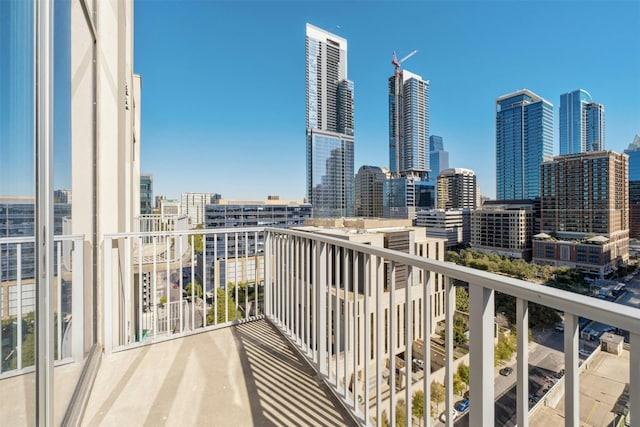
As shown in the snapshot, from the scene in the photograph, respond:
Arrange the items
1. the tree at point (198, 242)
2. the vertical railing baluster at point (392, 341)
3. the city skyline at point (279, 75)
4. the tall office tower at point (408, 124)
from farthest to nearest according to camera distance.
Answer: the tall office tower at point (408, 124), the city skyline at point (279, 75), the tree at point (198, 242), the vertical railing baluster at point (392, 341)

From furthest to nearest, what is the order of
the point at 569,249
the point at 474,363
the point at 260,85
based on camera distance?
the point at 260,85 < the point at 569,249 < the point at 474,363

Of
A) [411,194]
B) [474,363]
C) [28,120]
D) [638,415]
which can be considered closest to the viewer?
[638,415]

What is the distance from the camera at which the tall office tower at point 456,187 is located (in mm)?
23534

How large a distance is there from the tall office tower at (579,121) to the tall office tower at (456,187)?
7.96 meters

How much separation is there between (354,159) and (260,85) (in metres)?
23.1

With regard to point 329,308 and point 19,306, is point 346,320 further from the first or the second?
point 19,306

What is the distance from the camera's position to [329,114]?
3897cm

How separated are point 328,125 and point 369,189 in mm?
11022

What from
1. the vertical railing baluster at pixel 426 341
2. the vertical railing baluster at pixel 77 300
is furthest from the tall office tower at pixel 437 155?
the vertical railing baluster at pixel 77 300

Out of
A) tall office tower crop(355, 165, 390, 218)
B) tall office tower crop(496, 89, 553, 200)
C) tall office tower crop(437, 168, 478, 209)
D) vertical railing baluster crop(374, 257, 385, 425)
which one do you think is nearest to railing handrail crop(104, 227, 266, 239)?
vertical railing baluster crop(374, 257, 385, 425)

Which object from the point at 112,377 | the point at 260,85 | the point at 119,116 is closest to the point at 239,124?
the point at 260,85

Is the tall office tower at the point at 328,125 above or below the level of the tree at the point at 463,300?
above

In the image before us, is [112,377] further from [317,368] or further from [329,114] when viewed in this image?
[329,114]

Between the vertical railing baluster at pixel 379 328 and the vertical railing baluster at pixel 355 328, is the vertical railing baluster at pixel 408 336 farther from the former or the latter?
the vertical railing baluster at pixel 355 328
